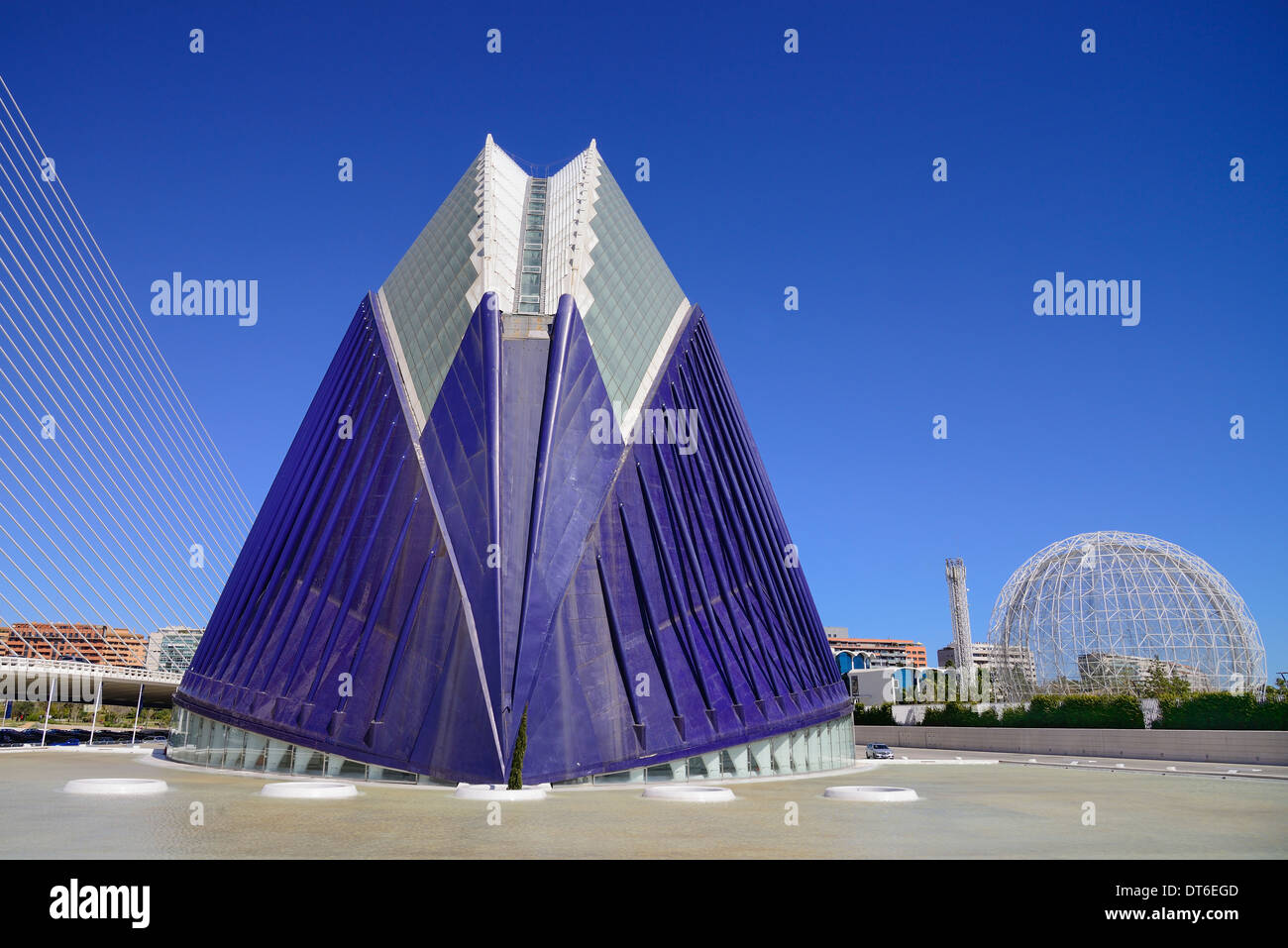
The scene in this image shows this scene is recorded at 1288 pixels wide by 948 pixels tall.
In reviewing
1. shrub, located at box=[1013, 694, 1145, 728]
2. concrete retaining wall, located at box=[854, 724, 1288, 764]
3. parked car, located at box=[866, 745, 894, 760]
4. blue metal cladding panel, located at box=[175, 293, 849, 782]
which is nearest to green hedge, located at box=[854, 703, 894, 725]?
concrete retaining wall, located at box=[854, 724, 1288, 764]

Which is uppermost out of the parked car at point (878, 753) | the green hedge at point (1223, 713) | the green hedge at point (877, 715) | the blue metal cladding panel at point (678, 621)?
the blue metal cladding panel at point (678, 621)

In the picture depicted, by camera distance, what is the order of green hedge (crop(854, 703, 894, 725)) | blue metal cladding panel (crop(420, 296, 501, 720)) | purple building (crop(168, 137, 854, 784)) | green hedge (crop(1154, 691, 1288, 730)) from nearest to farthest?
purple building (crop(168, 137, 854, 784)), blue metal cladding panel (crop(420, 296, 501, 720)), green hedge (crop(1154, 691, 1288, 730)), green hedge (crop(854, 703, 894, 725))

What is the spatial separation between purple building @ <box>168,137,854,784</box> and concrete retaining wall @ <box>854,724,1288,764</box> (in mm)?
16494

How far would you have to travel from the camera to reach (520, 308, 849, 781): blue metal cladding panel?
2498 cm

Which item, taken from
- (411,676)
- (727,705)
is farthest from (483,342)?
(727,705)

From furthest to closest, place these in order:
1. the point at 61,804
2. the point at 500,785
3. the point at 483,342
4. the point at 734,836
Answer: the point at 483,342, the point at 500,785, the point at 61,804, the point at 734,836

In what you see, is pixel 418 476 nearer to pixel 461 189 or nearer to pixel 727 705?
pixel 727 705

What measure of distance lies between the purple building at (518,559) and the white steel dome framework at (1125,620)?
91.9 feet

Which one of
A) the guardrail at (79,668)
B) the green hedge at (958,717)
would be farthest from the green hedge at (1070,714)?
the guardrail at (79,668)

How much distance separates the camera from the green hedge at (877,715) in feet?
215

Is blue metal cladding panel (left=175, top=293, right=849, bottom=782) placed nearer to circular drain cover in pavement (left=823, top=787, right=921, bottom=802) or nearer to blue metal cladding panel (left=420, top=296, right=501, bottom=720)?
blue metal cladding panel (left=420, top=296, right=501, bottom=720)

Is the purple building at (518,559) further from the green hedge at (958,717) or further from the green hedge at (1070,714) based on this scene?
the green hedge at (958,717)
